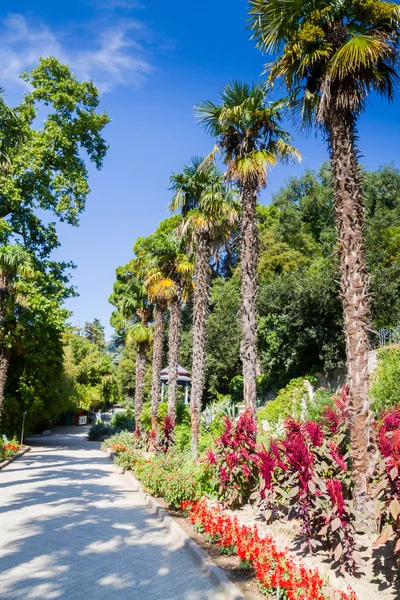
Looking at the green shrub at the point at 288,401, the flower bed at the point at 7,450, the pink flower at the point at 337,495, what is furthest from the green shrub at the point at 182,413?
the pink flower at the point at 337,495

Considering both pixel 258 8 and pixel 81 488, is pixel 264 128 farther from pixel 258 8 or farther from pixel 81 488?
pixel 81 488

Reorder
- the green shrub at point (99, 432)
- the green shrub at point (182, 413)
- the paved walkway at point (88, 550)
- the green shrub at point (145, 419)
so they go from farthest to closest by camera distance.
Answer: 1. the green shrub at point (99, 432)
2. the green shrub at point (145, 419)
3. the green shrub at point (182, 413)
4. the paved walkway at point (88, 550)

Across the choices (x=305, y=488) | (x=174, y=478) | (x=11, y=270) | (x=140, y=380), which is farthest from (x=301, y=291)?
(x=305, y=488)

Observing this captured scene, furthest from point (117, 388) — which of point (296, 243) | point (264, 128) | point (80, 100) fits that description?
point (264, 128)

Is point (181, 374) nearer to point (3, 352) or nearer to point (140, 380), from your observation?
point (140, 380)

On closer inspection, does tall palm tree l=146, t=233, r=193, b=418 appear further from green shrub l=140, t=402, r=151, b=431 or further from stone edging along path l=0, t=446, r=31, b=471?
green shrub l=140, t=402, r=151, b=431

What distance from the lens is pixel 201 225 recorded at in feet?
47.6

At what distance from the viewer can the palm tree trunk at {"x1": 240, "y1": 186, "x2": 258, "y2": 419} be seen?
10406mm

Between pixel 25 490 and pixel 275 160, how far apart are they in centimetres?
1055

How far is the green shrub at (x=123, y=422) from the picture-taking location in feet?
101

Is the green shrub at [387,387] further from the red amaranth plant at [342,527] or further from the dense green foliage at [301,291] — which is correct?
the red amaranth plant at [342,527]

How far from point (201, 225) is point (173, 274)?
4.99 meters

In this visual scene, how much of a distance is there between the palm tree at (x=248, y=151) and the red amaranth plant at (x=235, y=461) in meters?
2.55

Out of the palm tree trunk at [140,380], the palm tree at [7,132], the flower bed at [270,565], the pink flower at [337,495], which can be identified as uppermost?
the palm tree at [7,132]
